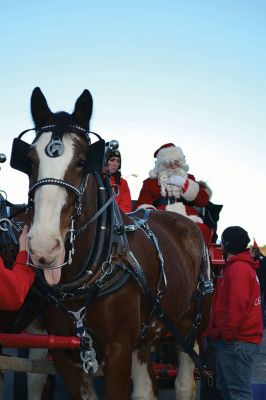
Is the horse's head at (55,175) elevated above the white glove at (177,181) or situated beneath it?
situated beneath

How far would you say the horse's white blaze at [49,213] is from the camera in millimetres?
3455

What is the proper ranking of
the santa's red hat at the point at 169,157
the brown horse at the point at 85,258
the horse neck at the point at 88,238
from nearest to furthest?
the brown horse at the point at 85,258
the horse neck at the point at 88,238
the santa's red hat at the point at 169,157

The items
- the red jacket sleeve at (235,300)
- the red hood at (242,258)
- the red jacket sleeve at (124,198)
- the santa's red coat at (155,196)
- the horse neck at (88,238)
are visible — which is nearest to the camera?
the horse neck at (88,238)

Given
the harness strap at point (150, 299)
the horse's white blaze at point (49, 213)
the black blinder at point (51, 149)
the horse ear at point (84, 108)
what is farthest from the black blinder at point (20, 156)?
the harness strap at point (150, 299)

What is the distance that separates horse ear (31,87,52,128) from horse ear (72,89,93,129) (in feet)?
0.65

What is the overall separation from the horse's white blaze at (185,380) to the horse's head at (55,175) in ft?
8.25

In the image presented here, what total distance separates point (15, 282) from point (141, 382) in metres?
2.28

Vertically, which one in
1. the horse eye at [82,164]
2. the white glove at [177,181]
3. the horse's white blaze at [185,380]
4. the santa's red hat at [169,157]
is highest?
the santa's red hat at [169,157]

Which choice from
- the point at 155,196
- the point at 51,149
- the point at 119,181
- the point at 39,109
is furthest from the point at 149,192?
the point at 51,149

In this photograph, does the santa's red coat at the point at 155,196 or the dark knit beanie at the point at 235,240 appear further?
the santa's red coat at the point at 155,196

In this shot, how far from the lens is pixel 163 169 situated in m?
7.19

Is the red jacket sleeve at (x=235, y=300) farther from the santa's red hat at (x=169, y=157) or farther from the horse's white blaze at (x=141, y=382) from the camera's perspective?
the santa's red hat at (x=169, y=157)

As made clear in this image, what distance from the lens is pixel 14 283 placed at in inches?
136

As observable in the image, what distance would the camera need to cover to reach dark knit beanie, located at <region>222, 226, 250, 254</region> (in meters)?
5.71
